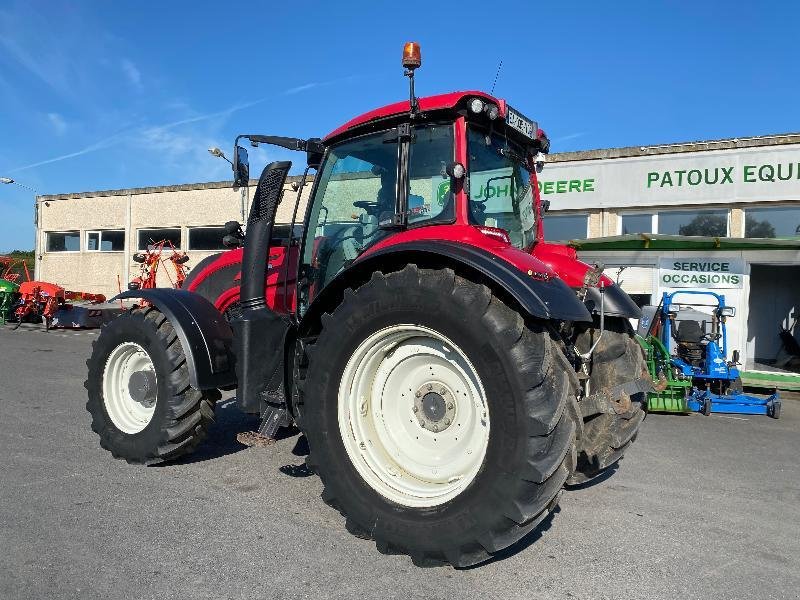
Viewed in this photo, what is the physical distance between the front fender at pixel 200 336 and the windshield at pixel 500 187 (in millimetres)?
Result: 2024

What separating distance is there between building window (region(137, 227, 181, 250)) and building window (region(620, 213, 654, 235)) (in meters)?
14.6

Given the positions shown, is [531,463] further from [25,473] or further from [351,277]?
[25,473]

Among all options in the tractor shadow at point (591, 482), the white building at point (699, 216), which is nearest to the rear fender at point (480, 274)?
the tractor shadow at point (591, 482)

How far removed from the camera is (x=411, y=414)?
341 centimetres

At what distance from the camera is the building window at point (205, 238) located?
2061 centimetres

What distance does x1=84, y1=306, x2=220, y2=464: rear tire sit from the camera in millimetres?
4277

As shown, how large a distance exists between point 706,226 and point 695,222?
24 cm

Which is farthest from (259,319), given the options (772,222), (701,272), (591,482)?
(772,222)

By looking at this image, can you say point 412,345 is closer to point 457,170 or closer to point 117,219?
point 457,170

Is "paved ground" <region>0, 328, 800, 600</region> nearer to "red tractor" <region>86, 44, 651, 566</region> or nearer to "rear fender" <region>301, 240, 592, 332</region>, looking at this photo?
"red tractor" <region>86, 44, 651, 566</region>

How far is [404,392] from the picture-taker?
135 inches

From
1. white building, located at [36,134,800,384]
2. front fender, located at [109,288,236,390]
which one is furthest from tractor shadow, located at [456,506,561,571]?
white building, located at [36,134,800,384]

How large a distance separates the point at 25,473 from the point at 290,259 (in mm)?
2326

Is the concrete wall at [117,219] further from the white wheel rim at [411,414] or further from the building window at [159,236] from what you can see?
the white wheel rim at [411,414]
